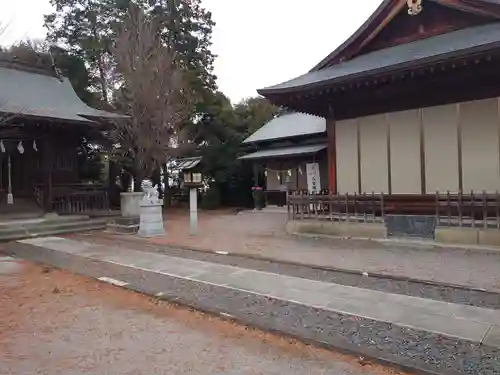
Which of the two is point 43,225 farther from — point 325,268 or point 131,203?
point 325,268

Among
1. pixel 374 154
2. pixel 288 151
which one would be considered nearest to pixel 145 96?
pixel 288 151

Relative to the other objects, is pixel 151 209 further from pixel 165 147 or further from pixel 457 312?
pixel 457 312

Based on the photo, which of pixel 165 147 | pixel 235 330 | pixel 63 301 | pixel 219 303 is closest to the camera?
pixel 235 330

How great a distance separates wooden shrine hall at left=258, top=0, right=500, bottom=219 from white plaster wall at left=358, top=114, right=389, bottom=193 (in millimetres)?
25

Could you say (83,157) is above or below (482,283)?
above

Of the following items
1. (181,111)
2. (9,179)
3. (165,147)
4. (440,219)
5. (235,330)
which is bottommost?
(235,330)

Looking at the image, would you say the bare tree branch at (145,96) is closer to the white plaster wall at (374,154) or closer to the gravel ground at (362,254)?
the gravel ground at (362,254)

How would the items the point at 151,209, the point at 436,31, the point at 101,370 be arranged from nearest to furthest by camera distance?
1. the point at 101,370
2. the point at 436,31
3. the point at 151,209

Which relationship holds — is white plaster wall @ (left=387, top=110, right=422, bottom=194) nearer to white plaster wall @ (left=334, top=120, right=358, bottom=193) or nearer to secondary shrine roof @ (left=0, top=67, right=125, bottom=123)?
white plaster wall @ (left=334, top=120, right=358, bottom=193)

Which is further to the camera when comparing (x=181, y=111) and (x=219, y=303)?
(x=181, y=111)

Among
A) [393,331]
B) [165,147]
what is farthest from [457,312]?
[165,147]

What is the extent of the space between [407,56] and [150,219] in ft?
25.1

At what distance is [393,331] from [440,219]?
5799 mm

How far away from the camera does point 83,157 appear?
19547 millimetres
